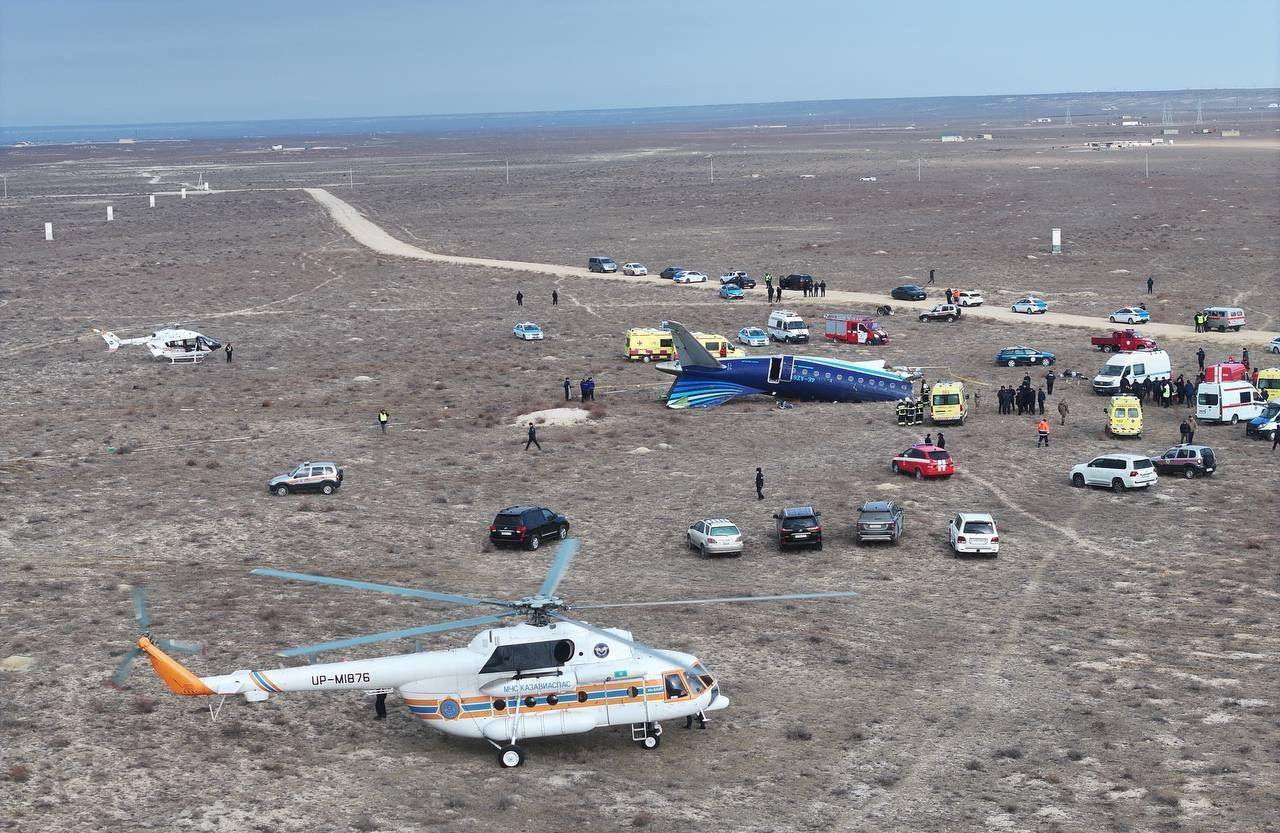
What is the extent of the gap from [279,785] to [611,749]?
5.65 meters

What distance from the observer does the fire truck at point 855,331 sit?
245 ft

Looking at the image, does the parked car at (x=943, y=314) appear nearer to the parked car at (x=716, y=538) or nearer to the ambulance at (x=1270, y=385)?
the ambulance at (x=1270, y=385)

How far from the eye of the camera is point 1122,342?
68938 millimetres

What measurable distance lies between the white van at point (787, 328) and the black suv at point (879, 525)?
35385 mm

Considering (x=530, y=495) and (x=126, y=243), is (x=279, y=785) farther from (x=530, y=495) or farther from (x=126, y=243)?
(x=126, y=243)

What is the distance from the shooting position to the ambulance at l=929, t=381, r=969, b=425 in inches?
2168

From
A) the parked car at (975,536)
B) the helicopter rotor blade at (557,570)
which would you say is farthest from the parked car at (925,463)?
the helicopter rotor blade at (557,570)

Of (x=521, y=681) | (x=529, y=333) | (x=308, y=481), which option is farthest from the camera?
(x=529, y=333)

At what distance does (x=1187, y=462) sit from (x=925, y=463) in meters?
8.06

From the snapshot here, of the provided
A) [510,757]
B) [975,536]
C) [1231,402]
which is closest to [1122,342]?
[1231,402]

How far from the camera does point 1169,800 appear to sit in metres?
23.8

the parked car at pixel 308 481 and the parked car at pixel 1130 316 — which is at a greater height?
the parked car at pixel 1130 316

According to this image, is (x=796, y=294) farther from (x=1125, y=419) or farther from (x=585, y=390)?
(x=1125, y=419)

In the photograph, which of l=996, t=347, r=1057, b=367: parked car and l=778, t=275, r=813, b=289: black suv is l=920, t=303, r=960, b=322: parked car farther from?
l=996, t=347, r=1057, b=367: parked car
